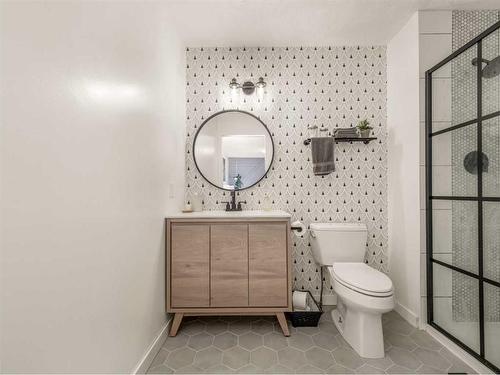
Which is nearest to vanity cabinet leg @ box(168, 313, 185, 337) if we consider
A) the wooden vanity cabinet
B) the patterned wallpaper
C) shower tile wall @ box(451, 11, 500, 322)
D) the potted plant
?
the wooden vanity cabinet

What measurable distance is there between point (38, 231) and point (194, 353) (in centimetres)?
128

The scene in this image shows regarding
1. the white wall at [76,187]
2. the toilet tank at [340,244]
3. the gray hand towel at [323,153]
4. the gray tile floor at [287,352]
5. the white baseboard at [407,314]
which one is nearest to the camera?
the white wall at [76,187]

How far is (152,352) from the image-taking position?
1467 mm

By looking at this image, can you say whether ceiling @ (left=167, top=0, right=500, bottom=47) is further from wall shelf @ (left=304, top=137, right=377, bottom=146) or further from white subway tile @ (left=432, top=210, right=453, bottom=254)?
white subway tile @ (left=432, top=210, right=453, bottom=254)

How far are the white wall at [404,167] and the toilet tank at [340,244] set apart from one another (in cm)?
36

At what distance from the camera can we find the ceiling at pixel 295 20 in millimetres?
1771

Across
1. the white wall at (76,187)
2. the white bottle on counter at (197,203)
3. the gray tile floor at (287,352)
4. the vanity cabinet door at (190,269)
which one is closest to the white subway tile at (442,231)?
the gray tile floor at (287,352)

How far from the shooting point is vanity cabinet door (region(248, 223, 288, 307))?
5.58 ft

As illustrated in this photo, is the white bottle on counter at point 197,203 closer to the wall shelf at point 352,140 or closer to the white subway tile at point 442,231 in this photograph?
the wall shelf at point 352,140

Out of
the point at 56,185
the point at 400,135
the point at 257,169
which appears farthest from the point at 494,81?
the point at 56,185

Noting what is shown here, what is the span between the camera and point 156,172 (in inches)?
63.3

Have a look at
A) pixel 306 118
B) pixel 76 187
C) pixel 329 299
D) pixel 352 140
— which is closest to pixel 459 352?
pixel 329 299

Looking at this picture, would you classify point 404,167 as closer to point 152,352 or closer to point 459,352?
point 459,352

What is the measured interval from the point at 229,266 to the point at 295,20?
76.6 inches
